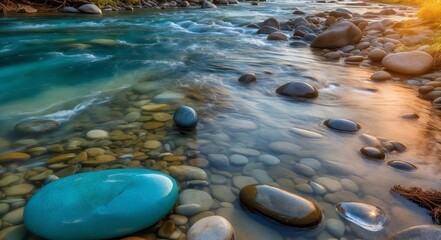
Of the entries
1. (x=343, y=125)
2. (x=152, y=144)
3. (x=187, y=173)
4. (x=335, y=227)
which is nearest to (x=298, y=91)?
(x=343, y=125)

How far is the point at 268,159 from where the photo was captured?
2.46m

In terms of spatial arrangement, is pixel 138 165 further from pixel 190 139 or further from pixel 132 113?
pixel 132 113

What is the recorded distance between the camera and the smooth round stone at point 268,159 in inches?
95.1

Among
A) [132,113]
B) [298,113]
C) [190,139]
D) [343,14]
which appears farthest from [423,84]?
[343,14]

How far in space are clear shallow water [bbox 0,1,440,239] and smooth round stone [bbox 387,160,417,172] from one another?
0.05 m

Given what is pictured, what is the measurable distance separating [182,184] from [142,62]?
3.90 metres

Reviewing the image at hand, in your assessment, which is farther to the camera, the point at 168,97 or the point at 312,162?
the point at 168,97

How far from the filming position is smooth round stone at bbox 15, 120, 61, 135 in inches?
109

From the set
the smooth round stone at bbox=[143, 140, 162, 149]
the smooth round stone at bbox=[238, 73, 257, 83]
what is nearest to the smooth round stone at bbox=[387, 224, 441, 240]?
the smooth round stone at bbox=[143, 140, 162, 149]

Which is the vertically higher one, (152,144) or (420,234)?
(420,234)

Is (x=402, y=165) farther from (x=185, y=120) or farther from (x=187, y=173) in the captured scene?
(x=185, y=120)

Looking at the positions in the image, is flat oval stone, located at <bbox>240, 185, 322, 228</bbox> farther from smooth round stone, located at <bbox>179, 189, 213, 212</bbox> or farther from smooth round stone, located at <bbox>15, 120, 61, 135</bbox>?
smooth round stone, located at <bbox>15, 120, 61, 135</bbox>

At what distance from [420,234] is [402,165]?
3.16 feet

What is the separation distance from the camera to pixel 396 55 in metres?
5.37
